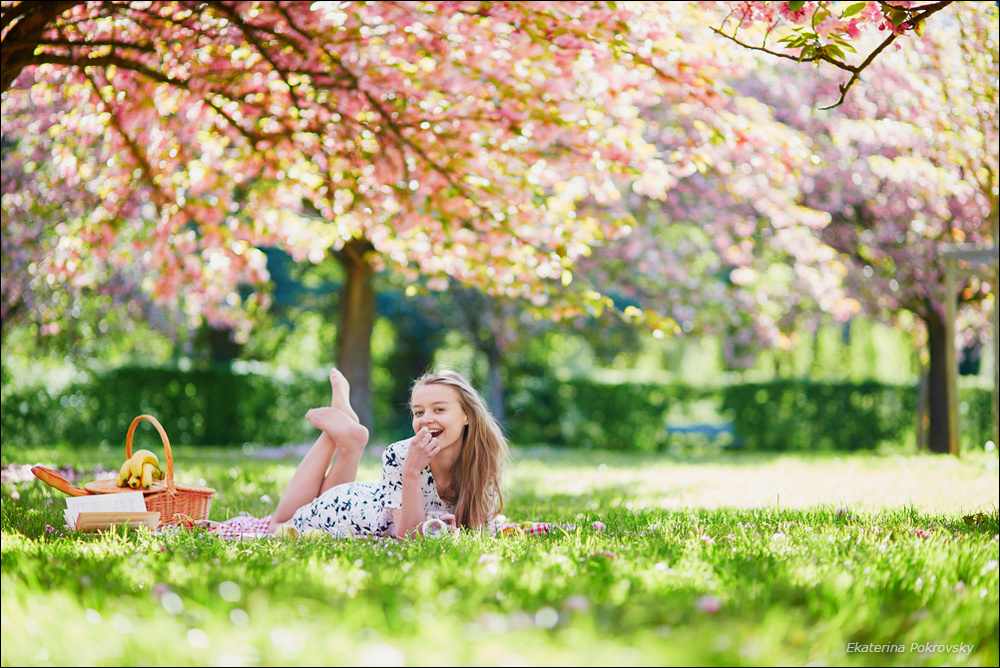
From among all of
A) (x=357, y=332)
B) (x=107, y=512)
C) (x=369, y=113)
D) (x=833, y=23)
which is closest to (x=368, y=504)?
Answer: (x=107, y=512)

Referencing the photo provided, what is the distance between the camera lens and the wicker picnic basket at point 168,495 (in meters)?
4.03

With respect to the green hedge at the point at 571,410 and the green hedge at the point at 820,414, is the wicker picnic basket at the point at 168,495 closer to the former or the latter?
the green hedge at the point at 571,410

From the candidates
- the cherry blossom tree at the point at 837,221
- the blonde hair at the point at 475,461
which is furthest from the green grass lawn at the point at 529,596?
the cherry blossom tree at the point at 837,221

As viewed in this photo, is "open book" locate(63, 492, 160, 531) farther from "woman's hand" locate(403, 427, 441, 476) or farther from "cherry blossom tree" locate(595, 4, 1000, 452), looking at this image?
"cherry blossom tree" locate(595, 4, 1000, 452)

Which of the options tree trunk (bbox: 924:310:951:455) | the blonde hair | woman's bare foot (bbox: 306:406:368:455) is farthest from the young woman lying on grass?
tree trunk (bbox: 924:310:951:455)

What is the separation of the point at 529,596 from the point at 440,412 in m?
1.65

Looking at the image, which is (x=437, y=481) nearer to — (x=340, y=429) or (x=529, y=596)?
(x=340, y=429)

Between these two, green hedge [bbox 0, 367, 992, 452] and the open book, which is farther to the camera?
green hedge [bbox 0, 367, 992, 452]

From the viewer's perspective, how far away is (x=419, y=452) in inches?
139

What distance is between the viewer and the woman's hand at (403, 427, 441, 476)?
11.5 ft

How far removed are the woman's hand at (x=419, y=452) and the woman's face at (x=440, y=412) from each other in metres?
0.30

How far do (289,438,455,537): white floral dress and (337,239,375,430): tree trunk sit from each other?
299 inches

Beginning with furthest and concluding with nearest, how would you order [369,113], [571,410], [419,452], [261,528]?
[571,410]
[369,113]
[261,528]
[419,452]

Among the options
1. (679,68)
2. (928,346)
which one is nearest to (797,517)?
(679,68)
